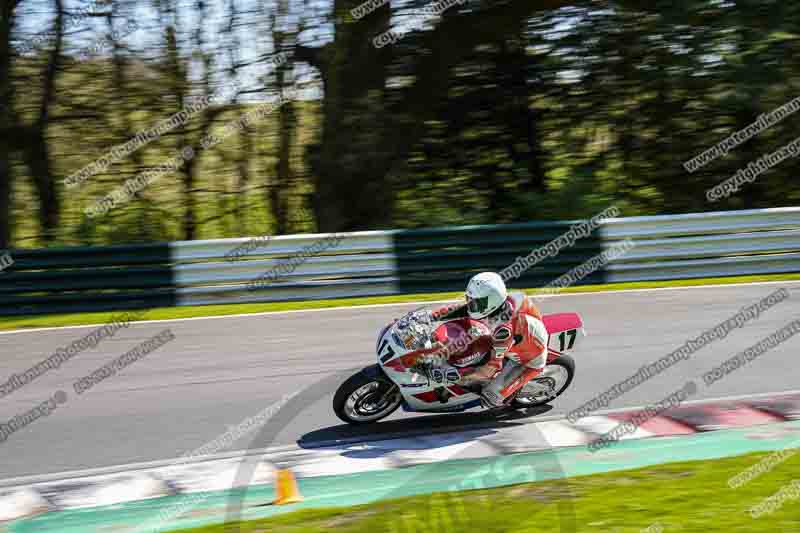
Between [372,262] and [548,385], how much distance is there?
5710mm

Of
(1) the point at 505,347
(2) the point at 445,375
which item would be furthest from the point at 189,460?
(1) the point at 505,347

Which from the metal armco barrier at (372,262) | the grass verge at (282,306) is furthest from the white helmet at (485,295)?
the metal armco barrier at (372,262)

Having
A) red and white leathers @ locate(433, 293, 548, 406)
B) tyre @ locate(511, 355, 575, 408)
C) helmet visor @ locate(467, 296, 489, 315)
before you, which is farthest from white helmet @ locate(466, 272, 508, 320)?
tyre @ locate(511, 355, 575, 408)

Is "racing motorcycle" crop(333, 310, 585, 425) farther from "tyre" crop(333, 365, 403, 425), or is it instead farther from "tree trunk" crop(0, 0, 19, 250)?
"tree trunk" crop(0, 0, 19, 250)

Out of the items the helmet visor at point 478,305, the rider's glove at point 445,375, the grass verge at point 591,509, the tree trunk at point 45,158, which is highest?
the tree trunk at point 45,158

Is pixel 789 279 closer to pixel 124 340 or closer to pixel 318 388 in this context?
Answer: pixel 318 388

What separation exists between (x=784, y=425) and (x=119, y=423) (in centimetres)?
564

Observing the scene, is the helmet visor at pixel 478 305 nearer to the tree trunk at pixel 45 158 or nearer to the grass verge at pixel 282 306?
the grass verge at pixel 282 306

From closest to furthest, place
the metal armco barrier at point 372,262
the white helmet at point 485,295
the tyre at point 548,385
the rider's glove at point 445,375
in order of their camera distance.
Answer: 1. the white helmet at point 485,295
2. the rider's glove at point 445,375
3. the tyre at point 548,385
4. the metal armco barrier at point 372,262

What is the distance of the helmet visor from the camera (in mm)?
7836

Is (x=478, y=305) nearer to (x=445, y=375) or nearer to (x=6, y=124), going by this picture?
(x=445, y=375)

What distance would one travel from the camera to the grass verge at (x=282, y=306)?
504 inches

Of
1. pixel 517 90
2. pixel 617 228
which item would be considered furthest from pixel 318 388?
pixel 517 90

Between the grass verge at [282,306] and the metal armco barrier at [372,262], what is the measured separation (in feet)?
0.55
